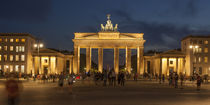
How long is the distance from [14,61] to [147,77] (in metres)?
43.2

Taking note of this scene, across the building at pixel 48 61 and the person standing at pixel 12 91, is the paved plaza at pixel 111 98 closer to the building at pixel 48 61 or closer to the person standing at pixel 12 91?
the person standing at pixel 12 91

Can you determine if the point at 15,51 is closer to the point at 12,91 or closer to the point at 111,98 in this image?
the point at 111,98

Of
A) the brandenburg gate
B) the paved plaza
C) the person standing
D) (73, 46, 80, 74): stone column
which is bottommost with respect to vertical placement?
the paved plaza

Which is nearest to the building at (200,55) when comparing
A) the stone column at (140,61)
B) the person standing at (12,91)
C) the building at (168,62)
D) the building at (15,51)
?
the building at (168,62)

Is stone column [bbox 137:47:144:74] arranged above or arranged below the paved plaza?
above

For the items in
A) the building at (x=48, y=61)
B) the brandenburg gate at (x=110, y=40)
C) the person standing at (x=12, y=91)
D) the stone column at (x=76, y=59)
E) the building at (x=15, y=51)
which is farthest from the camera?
the stone column at (x=76, y=59)

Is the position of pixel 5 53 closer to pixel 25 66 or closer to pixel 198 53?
pixel 25 66

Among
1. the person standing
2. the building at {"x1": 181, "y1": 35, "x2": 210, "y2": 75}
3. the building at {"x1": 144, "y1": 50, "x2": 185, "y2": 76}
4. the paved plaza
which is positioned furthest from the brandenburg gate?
the person standing

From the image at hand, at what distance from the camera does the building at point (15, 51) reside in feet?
291

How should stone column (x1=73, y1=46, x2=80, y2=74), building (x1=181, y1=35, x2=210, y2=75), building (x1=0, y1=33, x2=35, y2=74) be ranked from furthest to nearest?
1. stone column (x1=73, y1=46, x2=80, y2=74)
2. building (x1=181, y1=35, x2=210, y2=75)
3. building (x1=0, y1=33, x2=35, y2=74)

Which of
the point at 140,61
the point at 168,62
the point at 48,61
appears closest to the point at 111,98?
the point at 168,62

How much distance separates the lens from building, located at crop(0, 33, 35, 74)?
8856cm

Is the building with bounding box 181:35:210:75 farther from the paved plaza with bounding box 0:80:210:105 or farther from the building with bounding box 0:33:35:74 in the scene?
the paved plaza with bounding box 0:80:210:105

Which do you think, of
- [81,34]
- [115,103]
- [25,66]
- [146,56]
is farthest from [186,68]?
[115,103]
